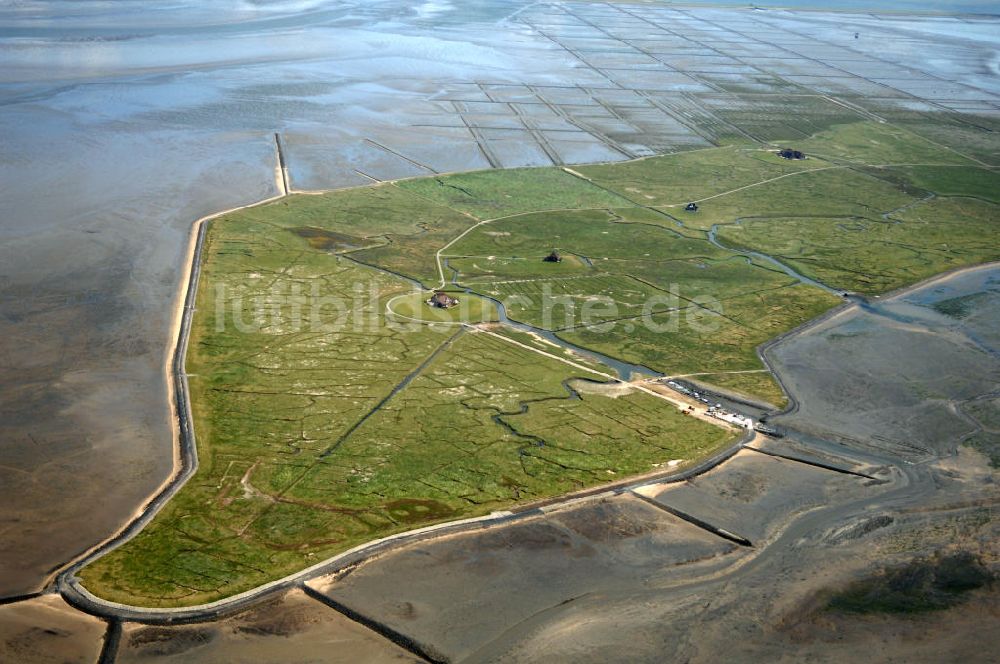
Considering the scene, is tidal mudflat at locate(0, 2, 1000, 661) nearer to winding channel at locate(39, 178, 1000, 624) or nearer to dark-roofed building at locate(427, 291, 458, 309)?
winding channel at locate(39, 178, 1000, 624)

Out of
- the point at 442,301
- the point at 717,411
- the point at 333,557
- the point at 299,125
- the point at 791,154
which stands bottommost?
the point at 333,557

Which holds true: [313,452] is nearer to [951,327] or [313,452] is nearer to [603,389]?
[603,389]

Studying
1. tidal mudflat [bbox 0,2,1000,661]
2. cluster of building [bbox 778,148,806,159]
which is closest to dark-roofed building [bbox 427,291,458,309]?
tidal mudflat [bbox 0,2,1000,661]

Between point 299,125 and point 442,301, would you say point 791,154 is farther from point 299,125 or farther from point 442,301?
point 442,301

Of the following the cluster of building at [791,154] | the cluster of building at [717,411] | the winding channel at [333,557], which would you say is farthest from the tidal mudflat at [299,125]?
the cluster of building at [791,154]

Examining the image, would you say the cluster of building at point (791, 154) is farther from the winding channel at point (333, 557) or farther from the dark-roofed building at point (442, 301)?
the dark-roofed building at point (442, 301)

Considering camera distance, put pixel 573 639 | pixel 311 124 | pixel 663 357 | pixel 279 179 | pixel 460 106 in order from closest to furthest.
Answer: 1. pixel 573 639
2. pixel 663 357
3. pixel 279 179
4. pixel 311 124
5. pixel 460 106

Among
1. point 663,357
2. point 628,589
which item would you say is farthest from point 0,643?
point 663,357

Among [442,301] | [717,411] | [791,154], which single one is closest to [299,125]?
[442,301]

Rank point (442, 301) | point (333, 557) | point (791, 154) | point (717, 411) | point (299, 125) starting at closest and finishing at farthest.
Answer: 1. point (333, 557)
2. point (717, 411)
3. point (442, 301)
4. point (299, 125)
5. point (791, 154)

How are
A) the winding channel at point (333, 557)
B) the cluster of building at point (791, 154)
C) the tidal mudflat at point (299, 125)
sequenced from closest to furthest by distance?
the winding channel at point (333, 557) < the tidal mudflat at point (299, 125) < the cluster of building at point (791, 154)

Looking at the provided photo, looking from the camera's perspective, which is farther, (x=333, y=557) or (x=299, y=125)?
(x=299, y=125)
